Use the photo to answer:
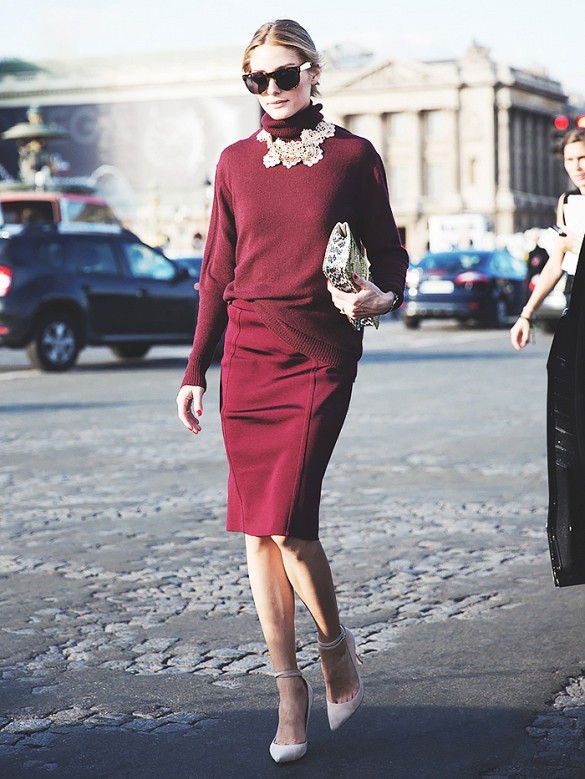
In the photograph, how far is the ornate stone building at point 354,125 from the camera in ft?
328

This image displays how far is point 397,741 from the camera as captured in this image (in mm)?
3469

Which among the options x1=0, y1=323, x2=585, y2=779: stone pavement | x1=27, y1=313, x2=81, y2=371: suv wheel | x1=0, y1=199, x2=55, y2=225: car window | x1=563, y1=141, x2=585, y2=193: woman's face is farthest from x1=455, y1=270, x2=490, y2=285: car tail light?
x1=563, y1=141, x2=585, y2=193: woman's face

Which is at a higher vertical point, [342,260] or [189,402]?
[342,260]

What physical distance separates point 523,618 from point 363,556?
1.10 metres

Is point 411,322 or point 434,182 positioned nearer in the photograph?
point 411,322

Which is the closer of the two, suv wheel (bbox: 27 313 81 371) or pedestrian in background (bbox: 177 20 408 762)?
pedestrian in background (bbox: 177 20 408 762)

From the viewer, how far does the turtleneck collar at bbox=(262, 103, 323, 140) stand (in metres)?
3.45

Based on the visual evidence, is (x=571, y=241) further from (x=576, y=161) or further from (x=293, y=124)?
(x=293, y=124)

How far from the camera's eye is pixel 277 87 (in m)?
3.41

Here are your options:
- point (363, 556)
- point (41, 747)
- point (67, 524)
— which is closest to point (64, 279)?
point (67, 524)

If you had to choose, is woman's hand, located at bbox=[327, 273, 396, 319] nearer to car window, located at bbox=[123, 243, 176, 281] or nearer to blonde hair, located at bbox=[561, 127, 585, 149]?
blonde hair, located at bbox=[561, 127, 585, 149]

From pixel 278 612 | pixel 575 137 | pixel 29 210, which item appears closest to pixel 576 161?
pixel 575 137

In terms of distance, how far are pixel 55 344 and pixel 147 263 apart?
66.3 inches

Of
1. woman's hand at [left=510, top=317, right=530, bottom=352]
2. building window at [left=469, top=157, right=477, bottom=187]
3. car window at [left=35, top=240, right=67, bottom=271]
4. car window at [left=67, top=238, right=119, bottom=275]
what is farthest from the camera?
building window at [left=469, top=157, right=477, bottom=187]
